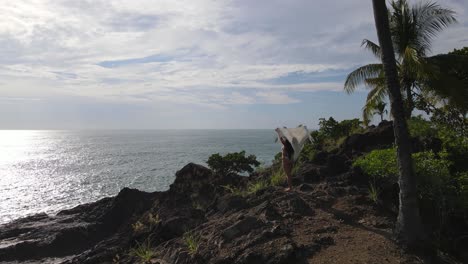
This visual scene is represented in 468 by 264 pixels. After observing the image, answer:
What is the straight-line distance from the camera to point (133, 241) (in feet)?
49.3

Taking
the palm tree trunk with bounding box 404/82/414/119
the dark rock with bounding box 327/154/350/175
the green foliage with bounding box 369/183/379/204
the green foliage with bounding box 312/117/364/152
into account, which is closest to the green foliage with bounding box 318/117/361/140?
the green foliage with bounding box 312/117/364/152

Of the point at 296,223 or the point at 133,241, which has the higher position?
the point at 296,223

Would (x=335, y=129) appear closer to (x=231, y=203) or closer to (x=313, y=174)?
(x=313, y=174)

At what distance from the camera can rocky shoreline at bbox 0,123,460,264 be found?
30.9ft

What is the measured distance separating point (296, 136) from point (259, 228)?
414 centimetres

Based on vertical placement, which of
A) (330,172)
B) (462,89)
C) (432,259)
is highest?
(462,89)

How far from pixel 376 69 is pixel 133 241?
14.8 m

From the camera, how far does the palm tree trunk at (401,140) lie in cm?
890

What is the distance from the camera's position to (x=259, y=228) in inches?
427

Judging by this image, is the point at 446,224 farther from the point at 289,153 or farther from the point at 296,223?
the point at 289,153

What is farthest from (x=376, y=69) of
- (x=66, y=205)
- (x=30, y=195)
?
(x=30, y=195)

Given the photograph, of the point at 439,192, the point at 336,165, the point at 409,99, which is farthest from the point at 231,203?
the point at 409,99

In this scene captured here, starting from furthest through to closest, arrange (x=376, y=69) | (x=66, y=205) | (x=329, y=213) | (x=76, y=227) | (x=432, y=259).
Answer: (x=66, y=205), (x=76, y=227), (x=376, y=69), (x=329, y=213), (x=432, y=259)

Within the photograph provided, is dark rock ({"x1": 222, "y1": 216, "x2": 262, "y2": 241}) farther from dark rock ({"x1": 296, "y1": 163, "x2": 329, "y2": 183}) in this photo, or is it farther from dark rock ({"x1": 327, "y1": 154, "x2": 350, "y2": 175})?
dark rock ({"x1": 327, "y1": 154, "x2": 350, "y2": 175})
